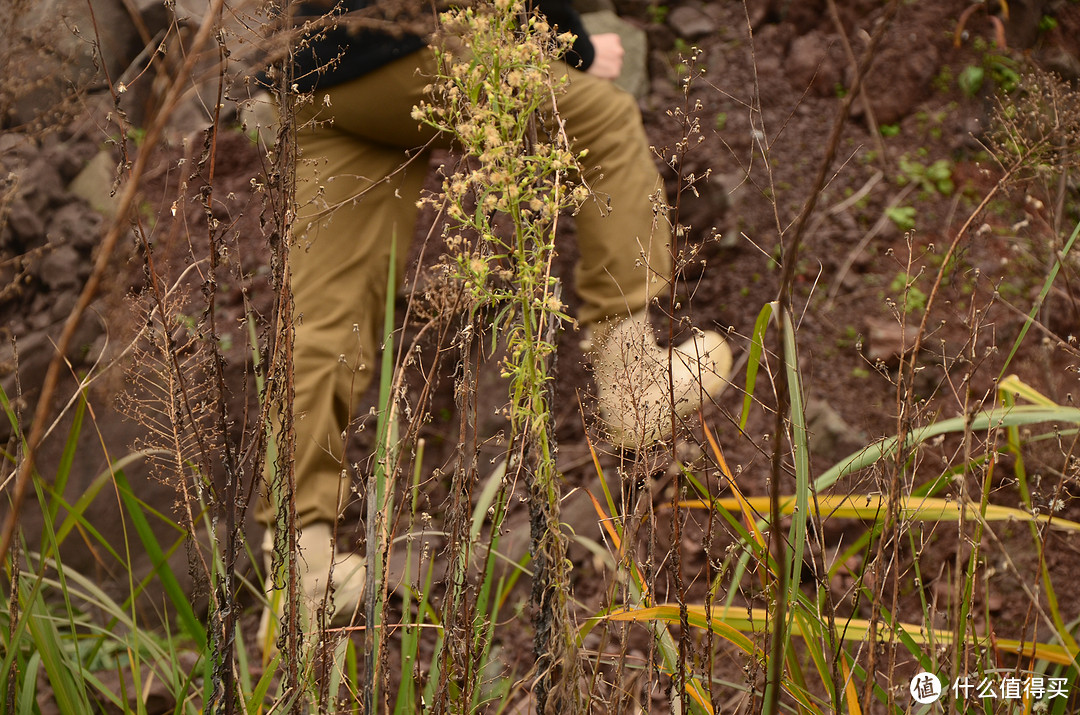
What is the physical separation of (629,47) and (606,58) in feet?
4.37

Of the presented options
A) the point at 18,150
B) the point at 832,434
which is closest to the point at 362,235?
the point at 832,434

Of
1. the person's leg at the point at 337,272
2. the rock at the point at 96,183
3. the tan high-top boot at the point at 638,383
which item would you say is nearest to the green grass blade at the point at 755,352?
→ the tan high-top boot at the point at 638,383

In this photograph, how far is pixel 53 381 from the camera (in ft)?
1.65

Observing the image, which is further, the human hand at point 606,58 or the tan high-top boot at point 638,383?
the human hand at point 606,58

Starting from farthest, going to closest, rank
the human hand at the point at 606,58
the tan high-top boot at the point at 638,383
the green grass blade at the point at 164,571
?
the human hand at the point at 606,58 < the green grass blade at the point at 164,571 < the tan high-top boot at the point at 638,383

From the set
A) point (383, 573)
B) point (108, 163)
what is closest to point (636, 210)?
point (383, 573)

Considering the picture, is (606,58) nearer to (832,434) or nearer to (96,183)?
(832,434)

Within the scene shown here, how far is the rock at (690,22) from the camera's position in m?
3.56

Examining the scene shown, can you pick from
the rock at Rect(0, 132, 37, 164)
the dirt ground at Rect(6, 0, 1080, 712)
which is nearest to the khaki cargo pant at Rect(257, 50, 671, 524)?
the dirt ground at Rect(6, 0, 1080, 712)

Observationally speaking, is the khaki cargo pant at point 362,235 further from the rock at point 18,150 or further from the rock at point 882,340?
the rock at point 18,150

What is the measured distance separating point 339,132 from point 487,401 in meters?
1.14

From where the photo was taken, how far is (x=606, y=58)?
230 centimetres

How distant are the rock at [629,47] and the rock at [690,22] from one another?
0.16 meters

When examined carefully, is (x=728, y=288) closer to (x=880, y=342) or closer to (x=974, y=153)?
(x=880, y=342)
